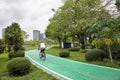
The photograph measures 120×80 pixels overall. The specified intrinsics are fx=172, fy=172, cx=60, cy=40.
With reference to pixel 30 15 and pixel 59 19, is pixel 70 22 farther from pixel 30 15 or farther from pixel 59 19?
pixel 30 15

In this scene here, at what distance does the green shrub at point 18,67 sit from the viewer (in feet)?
31.4

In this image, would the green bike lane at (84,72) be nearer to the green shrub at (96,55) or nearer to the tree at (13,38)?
the green shrub at (96,55)

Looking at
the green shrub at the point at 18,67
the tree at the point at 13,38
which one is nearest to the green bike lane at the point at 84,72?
the green shrub at the point at 18,67

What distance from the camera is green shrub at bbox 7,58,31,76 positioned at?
31.4 ft

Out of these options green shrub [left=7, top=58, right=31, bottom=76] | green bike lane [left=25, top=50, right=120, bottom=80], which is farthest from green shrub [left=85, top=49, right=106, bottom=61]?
green shrub [left=7, top=58, right=31, bottom=76]

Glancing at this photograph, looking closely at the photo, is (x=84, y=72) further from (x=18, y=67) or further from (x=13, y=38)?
(x=13, y=38)

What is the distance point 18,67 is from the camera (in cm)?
956

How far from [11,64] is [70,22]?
15813 mm

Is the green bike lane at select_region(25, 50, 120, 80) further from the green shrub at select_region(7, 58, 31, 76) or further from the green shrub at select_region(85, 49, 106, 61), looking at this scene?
the green shrub at select_region(85, 49, 106, 61)

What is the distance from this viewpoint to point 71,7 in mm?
25062

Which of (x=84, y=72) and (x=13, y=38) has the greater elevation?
(x=13, y=38)

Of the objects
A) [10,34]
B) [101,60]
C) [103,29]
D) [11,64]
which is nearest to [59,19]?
[10,34]

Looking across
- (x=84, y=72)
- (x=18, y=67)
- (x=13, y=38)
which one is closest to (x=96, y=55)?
(x=84, y=72)

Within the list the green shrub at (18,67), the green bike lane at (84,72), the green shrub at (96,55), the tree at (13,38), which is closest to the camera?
the green bike lane at (84,72)
